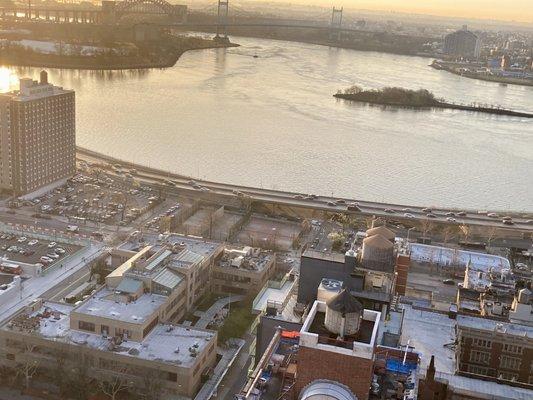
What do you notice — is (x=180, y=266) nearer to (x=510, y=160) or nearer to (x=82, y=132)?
(x=82, y=132)

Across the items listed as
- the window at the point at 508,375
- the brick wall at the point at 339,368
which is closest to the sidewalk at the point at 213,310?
the window at the point at 508,375

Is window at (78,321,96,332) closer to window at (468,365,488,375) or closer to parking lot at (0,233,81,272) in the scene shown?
parking lot at (0,233,81,272)

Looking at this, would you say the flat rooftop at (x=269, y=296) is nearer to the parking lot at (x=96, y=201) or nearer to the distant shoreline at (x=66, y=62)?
the parking lot at (x=96, y=201)

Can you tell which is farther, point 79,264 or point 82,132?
point 82,132

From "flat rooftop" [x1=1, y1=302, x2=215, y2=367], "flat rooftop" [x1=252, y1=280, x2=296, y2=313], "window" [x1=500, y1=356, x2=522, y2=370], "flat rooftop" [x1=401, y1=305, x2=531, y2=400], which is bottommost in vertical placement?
"flat rooftop" [x1=252, y1=280, x2=296, y2=313]

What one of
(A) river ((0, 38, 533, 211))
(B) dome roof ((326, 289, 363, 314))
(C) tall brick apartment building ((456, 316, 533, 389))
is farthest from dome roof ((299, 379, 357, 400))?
(A) river ((0, 38, 533, 211))

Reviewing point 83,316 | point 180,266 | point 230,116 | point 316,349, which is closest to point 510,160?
point 230,116

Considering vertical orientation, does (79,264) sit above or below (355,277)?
below

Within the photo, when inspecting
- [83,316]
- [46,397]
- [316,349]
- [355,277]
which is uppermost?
[316,349]
